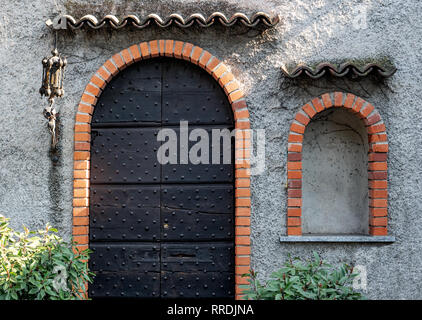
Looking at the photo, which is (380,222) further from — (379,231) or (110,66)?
(110,66)

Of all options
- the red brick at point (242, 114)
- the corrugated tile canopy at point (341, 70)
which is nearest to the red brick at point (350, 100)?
the corrugated tile canopy at point (341, 70)

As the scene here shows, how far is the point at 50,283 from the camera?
9.27ft

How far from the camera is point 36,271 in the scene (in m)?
2.88

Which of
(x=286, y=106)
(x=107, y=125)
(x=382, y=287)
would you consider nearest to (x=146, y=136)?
(x=107, y=125)

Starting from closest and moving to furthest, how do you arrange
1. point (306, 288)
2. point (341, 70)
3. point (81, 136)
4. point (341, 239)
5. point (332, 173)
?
point (306, 288) → point (341, 70) → point (341, 239) → point (81, 136) → point (332, 173)

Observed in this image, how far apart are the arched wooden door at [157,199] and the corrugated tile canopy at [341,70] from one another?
79cm

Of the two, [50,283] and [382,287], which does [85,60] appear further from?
[382,287]

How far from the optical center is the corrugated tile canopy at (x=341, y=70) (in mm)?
3967

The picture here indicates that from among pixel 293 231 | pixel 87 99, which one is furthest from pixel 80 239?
pixel 293 231

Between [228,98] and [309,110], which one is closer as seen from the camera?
[309,110]

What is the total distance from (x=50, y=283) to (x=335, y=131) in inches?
124

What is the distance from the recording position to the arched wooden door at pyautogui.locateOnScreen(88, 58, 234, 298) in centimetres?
420

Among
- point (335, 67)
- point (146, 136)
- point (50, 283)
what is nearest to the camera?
point (50, 283)

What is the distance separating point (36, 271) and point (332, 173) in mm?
3027
